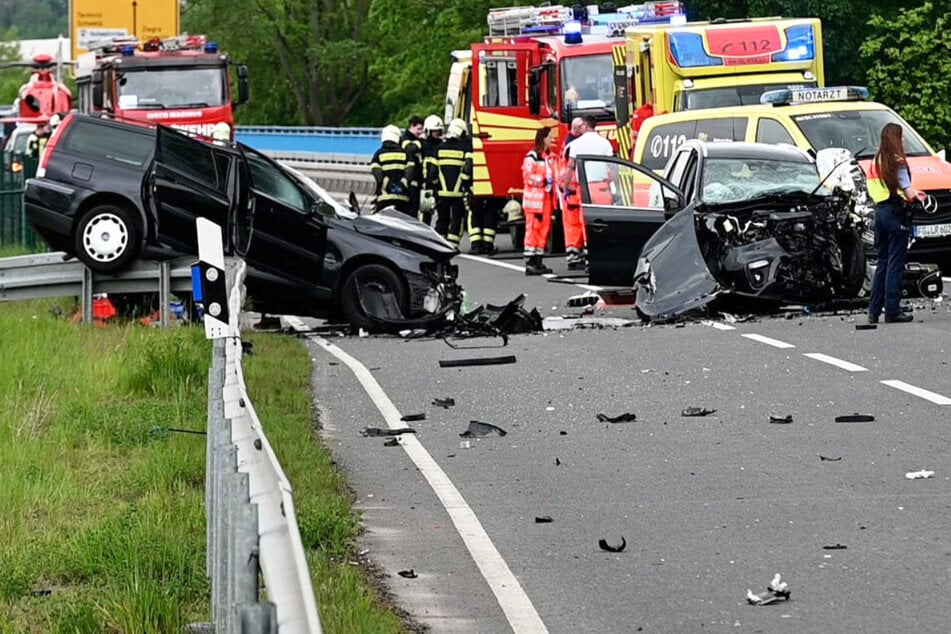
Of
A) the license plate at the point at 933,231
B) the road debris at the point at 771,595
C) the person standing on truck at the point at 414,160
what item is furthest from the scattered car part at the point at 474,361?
the person standing on truck at the point at 414,160

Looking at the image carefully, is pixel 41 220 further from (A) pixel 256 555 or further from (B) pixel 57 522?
(A) pixel 256 555

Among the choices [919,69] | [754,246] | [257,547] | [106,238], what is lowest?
[754,246]

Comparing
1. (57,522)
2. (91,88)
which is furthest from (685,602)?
(91,88)

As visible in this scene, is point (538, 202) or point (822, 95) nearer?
point (822, 95)

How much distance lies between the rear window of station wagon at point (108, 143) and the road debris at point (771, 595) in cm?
1094

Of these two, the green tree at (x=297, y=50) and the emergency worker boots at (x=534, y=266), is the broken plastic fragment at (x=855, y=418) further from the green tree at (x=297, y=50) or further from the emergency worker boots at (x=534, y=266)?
the green tree at (x=297, y=50)

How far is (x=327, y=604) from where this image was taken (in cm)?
666

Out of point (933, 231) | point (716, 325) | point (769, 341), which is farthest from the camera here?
point (933, 231)

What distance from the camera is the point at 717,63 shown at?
24.7 metres

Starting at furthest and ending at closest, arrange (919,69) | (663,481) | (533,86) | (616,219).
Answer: (919,69) < (533,86) < (616,219) < (663,481)

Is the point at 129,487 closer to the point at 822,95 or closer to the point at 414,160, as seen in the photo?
the point at 822,95

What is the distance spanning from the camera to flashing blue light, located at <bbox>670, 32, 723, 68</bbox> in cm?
2448

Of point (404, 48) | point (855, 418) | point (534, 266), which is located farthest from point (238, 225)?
A: point (404, 48)

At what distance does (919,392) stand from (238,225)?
22.9 feet
